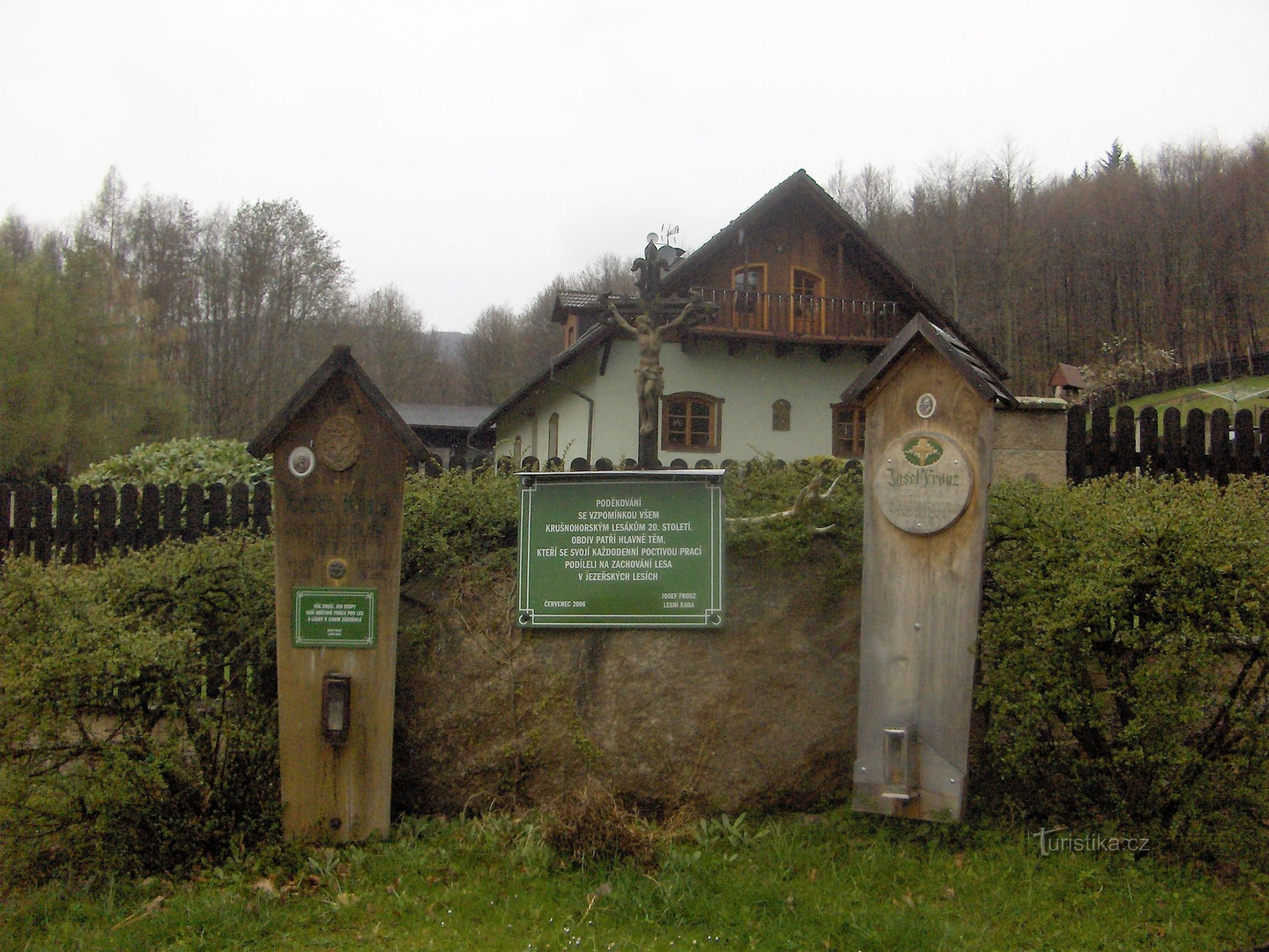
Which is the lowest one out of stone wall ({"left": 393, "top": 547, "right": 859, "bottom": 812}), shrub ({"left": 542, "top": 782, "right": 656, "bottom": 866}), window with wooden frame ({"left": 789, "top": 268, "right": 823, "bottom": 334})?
shrub ({"left": 542, "top": 782, "right": 656, "bottom": 866})

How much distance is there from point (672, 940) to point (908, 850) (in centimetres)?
142

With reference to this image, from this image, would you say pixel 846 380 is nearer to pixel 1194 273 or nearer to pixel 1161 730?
pixel 1161 730

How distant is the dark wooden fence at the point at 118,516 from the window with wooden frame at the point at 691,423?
1397 centimetres

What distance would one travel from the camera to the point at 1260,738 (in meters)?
4.46

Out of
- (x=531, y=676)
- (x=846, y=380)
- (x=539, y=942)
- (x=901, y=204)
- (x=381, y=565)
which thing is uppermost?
(x=901, y=204)

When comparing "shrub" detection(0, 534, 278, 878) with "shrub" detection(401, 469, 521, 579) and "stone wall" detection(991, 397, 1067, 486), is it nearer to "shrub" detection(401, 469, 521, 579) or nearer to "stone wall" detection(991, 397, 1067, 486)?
"shrub" detection(401, 469, 521, 579)

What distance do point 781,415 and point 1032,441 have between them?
1387 cm

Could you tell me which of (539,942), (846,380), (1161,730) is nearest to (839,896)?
(539,942)

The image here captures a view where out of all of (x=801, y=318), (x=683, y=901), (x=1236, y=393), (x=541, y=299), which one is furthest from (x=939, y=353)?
(x=541, y=299)

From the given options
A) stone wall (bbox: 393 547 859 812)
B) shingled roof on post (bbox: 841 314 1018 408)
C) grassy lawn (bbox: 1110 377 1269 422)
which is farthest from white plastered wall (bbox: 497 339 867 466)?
grassy lawn (bbox: 1110 377 1269 422)

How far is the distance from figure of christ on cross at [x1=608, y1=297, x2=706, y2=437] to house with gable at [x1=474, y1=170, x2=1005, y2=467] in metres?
12.6

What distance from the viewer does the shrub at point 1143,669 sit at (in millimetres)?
4438

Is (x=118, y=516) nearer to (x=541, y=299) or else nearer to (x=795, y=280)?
Result: (x=795, y=280)

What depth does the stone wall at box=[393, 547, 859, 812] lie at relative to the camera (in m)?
5.45
